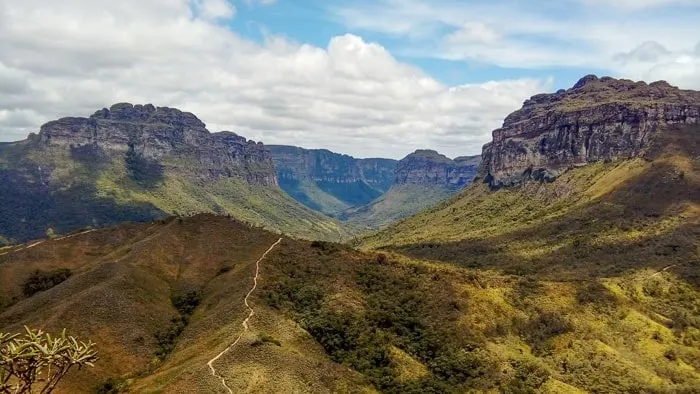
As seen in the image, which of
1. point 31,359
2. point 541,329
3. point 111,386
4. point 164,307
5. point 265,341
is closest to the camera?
point 31,359

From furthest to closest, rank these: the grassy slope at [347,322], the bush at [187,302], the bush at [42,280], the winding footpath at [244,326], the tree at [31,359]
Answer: the bush at [42,280] < the bush at [187,302] < the grassy slope at [347,322] < the winding footpath at [244,326] < the tree at [31,359]

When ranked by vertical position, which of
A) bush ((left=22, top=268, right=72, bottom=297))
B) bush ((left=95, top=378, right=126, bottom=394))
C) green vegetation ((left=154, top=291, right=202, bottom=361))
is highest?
bush ((left=22, top=268, right=72, bottom=297))

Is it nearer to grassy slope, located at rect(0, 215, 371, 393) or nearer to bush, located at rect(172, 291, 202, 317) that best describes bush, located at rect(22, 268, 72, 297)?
grassy slope, located at rect(0, 215, 371, 393)

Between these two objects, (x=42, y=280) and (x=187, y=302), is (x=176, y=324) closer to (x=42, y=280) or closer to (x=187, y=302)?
(x=187, y=302)

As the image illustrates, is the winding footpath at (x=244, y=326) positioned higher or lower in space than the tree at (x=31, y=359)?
lower

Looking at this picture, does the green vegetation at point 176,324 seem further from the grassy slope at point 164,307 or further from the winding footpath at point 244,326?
the winding footpath at point 244,326

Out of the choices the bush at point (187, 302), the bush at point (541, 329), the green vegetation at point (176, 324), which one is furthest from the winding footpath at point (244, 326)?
the bush at point (541, 329)

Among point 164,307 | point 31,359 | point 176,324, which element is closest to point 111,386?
point 176,324

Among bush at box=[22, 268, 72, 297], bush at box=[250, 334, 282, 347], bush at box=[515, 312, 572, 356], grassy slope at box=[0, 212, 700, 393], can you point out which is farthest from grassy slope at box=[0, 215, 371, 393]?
bush at box=[515, 312, 572, 356]
